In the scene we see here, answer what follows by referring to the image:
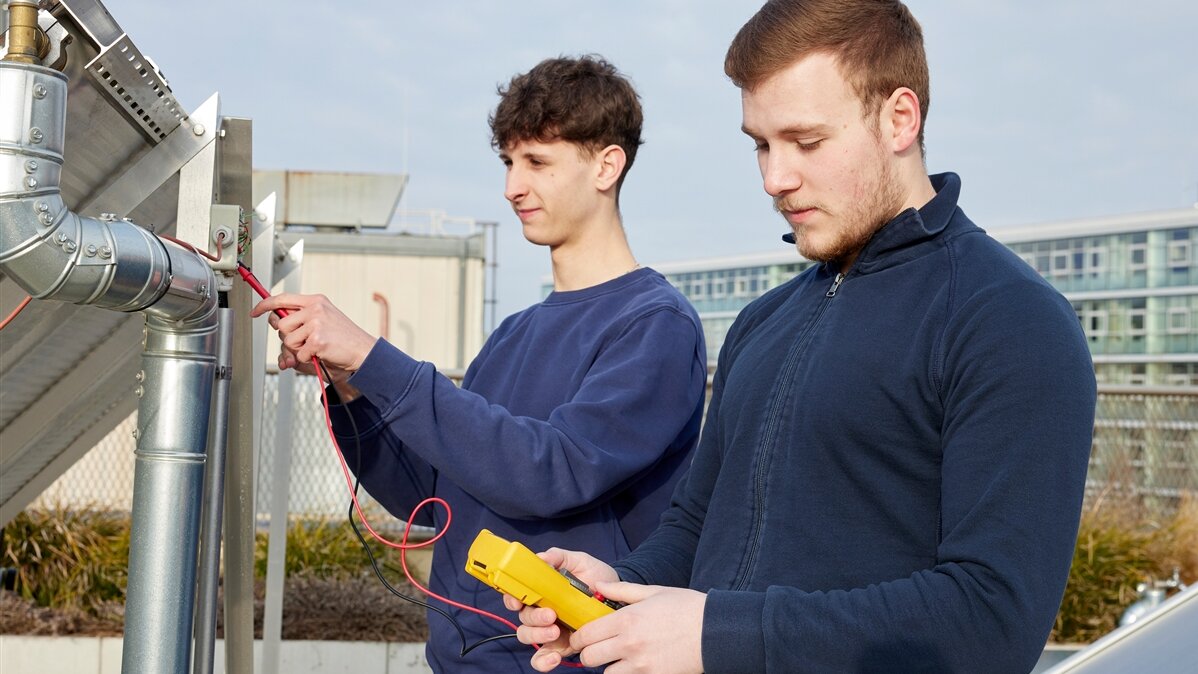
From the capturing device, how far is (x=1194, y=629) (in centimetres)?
188

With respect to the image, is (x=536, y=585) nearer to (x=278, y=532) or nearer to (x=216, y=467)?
(x=216, y=467)

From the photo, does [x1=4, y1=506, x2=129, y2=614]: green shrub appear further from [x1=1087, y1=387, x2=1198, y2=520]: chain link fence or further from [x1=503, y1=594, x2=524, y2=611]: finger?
[x1=1087, y1=387, x2=1198, y2=520]: chain link fence

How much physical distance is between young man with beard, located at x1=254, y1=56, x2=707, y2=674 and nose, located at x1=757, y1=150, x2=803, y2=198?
2.44 feet

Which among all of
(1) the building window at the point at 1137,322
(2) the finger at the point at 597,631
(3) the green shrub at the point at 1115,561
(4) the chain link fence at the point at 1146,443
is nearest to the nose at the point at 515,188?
(2) the finger at the point at 597,631

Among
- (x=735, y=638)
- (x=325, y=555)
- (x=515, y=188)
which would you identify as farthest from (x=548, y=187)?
(x=325, y=555)

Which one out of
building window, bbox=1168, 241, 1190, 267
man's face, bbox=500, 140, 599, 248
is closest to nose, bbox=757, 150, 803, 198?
man's face, bbox=500, 140, 599, 248

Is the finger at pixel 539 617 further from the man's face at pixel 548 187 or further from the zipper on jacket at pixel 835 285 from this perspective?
the man's face at pixel 548 187

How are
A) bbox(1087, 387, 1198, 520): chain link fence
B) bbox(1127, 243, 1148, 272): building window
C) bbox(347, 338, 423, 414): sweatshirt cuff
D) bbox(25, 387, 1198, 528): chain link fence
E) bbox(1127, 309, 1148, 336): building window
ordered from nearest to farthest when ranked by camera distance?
bbox(347, 338, 423, 414): sweatshirt cuff
bbox(25, 387, 1198, 528): chain link fence
bbox(1087, 387, 1198, 520): chain link fence
bbox(1127, 243, 1148, 272): building window
bbox(1127, 309, 1148, 336): building window

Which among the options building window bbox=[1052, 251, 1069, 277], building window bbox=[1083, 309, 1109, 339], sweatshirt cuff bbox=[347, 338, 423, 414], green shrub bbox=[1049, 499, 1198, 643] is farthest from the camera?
building window bbox=[1052, 251, 1069, 277]

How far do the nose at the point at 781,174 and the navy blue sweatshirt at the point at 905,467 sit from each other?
156mm

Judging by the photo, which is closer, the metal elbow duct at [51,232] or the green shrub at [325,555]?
the metal elbow duct at [51,232]

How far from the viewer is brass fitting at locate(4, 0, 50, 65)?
1.80 metres

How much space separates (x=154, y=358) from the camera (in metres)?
2.20

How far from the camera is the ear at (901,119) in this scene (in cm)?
172
